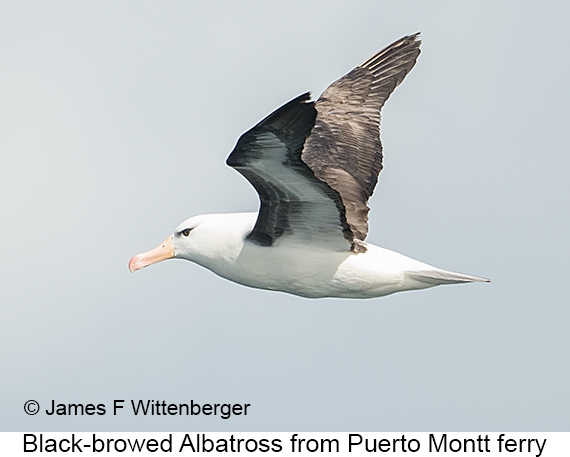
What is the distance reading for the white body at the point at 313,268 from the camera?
42.0 ft

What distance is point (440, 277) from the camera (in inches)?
497

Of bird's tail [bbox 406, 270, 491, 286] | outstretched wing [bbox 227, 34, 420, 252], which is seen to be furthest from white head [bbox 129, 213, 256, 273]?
bird's tail [bbox 406, 270, 491, 286]

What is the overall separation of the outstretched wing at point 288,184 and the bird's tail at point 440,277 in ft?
2.71

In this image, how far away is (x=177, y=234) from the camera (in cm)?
1356

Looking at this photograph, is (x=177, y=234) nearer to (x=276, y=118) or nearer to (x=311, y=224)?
(x=311, y=224)

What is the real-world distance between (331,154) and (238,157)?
11.4 feet

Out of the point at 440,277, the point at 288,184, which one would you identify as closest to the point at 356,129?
the point at 440,277

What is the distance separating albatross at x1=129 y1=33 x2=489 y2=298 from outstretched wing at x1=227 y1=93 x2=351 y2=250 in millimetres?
10

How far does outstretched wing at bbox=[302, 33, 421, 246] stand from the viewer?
14.0 m

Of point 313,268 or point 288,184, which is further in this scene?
point 313,268

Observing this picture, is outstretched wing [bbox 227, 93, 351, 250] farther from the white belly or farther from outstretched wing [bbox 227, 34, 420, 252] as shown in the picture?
the white belly

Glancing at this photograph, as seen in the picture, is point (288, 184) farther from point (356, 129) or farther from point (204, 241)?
point (356, 129)

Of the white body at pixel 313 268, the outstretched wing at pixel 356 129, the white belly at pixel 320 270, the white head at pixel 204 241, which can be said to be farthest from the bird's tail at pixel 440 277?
the white head at pixel 204 241

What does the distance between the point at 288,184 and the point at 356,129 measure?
11.2ft
